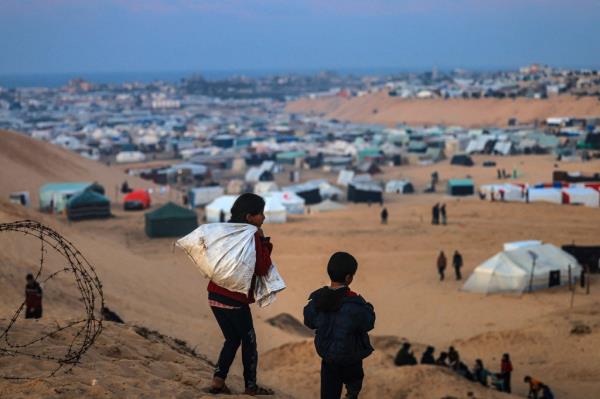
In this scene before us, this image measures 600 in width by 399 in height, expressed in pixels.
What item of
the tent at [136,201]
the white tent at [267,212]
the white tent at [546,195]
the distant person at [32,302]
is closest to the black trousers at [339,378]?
the distant person at [32,302]

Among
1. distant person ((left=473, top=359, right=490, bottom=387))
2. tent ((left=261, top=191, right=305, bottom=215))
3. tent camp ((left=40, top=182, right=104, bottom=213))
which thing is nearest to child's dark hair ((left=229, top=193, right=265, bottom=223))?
distant person ((left=473, top=359, right=490, bottom=387))

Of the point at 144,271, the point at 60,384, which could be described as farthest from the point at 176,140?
the point at 60,384

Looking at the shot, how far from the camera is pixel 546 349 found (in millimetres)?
12180

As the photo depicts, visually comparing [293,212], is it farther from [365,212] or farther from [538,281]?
[538,281]

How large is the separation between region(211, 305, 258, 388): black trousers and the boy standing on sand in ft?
2.17

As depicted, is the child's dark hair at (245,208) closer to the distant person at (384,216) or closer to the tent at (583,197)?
the distant person at (384,216)

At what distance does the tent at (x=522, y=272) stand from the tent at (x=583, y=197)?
542 inches

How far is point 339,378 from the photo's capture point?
4.35 m

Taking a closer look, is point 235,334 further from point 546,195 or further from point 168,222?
point 546,195

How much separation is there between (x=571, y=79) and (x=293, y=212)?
11098 centimetres

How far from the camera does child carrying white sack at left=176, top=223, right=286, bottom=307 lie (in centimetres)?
468

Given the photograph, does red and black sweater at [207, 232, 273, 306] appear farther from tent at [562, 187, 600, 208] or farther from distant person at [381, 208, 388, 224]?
tent at [562, 187, 600, 208]

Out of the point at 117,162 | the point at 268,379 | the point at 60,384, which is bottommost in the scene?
the point at 117,162

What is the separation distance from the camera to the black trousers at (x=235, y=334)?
481 cm
